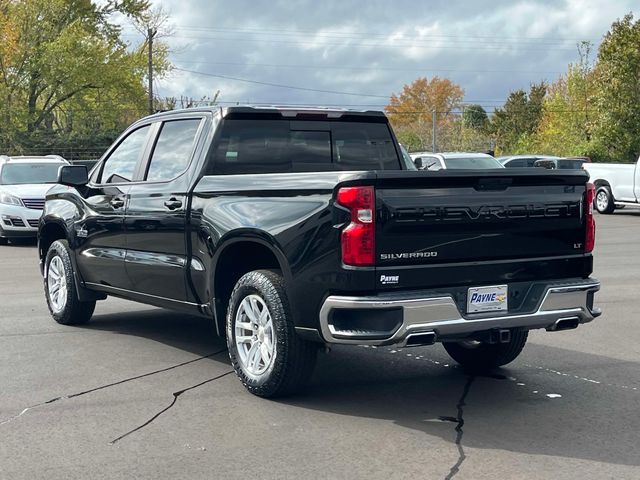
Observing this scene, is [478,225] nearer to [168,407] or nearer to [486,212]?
[486,212]

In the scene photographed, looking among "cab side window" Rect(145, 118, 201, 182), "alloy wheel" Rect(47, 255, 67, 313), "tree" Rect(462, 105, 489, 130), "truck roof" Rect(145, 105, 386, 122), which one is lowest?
"alloy wheel" Rect(47, 255, 67, 313)

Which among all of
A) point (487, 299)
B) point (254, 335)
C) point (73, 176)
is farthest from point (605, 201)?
point (254, 335)

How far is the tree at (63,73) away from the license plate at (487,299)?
45.9m

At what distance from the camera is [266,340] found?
6.21 metres

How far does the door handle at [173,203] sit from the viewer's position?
7.04 m

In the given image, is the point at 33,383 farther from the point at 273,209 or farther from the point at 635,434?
the point at 635,434

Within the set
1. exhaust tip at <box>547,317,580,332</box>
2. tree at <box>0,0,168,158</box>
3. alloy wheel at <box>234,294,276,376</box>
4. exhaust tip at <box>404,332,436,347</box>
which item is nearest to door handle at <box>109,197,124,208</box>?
alloy wheel at <box>234,294,276,376</box>

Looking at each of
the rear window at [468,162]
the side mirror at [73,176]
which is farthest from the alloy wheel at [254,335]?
the rear window at [468,162]

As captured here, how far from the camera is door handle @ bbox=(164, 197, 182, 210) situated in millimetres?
7035

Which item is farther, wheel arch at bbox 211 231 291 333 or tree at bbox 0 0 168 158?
tree at bbox 0 0 168 158

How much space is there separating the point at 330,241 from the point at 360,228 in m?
0.24

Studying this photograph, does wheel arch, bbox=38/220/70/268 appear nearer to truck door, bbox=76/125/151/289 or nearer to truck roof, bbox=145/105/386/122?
truck door, bbox=76/125/151/289

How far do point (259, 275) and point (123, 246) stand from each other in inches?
83.7

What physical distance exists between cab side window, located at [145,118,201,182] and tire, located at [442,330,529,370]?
99.0 inches
